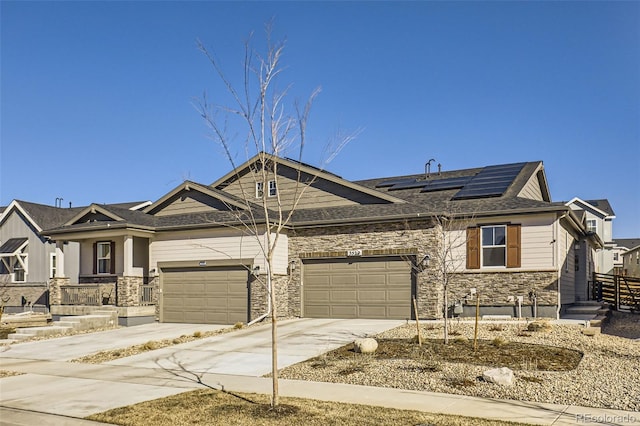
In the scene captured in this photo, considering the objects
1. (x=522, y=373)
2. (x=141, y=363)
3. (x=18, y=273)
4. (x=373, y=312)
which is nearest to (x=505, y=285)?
(x=373, y=312)

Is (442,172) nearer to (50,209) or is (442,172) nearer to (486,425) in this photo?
(486,425)

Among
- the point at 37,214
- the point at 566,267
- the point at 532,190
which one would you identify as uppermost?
the point at 532,190

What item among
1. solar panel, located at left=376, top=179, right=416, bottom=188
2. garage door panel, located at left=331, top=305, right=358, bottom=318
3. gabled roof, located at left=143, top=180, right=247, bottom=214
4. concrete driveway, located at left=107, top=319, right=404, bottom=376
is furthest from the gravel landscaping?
solar panel, located at left=376, top=179, right=416, bottom=188

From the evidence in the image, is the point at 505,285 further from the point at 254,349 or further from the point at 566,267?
the point at 254,349

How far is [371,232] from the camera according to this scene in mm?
20469

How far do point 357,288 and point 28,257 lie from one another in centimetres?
2073

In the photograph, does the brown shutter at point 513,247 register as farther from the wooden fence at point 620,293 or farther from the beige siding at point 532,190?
the wooden fence at point 620,293

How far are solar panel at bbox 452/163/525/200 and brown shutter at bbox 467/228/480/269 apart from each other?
5.30ft

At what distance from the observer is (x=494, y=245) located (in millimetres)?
19328

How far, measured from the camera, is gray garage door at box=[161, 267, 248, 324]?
838 inches

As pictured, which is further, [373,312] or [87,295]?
[87,295]

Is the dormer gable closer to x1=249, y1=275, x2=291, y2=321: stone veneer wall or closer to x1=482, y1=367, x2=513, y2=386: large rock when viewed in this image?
x1=249, y1=275, x2=291, y2=321: stone veneer wall

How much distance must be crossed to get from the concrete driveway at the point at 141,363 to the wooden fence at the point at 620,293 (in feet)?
39.2

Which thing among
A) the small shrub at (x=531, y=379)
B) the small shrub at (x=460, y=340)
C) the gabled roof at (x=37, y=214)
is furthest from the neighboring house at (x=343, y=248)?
the small shrub at (x=531, y=379)
